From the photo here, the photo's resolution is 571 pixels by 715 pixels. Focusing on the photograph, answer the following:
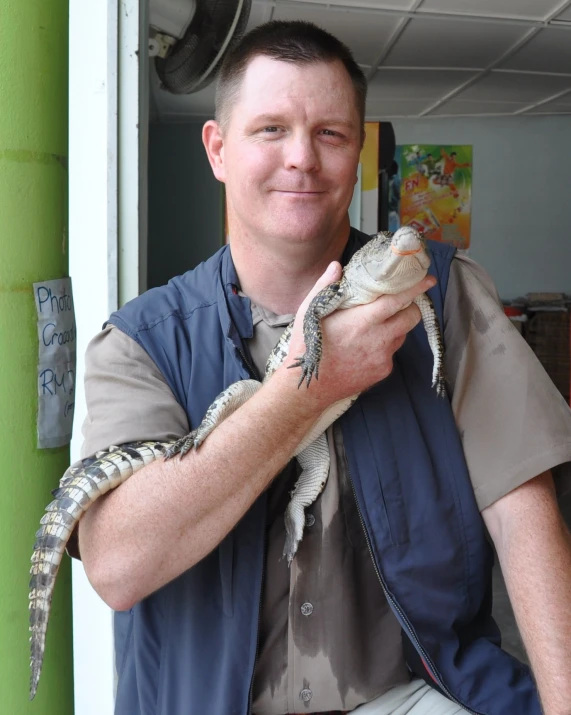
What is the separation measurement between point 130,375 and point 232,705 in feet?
1.95

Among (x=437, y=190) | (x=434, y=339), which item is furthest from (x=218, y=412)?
(x=437, y=190)

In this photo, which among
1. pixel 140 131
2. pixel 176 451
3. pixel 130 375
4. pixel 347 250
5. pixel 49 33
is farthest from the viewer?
pixel 140 131

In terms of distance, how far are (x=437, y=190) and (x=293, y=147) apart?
291 inches

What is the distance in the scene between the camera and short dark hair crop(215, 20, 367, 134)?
134 centimetres

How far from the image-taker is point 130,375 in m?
1.27

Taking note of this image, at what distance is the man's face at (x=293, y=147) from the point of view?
1318mm

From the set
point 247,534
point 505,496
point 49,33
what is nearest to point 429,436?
point 505,496

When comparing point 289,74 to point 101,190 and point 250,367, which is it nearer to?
point 250,367

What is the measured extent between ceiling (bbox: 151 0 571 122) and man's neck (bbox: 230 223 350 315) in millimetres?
1772

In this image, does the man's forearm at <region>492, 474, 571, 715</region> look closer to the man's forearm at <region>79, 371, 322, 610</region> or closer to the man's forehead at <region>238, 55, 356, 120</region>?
the man's forearm at <region>79, 371, 322, 610</region>

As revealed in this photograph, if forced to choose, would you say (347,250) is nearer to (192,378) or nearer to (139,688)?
(192,378)

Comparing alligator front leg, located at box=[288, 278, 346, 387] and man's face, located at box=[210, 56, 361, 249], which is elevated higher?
man's face, located at box=[210, 56, 361, 249]

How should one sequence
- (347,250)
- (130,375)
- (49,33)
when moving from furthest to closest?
(347,250)
(130,375)
(49,33)

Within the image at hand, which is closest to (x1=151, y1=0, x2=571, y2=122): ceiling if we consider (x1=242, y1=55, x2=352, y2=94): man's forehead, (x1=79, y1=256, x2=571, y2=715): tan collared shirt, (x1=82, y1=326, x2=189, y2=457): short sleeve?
(x1=242, y1=55, x2=352, y2=94): man's forehead
